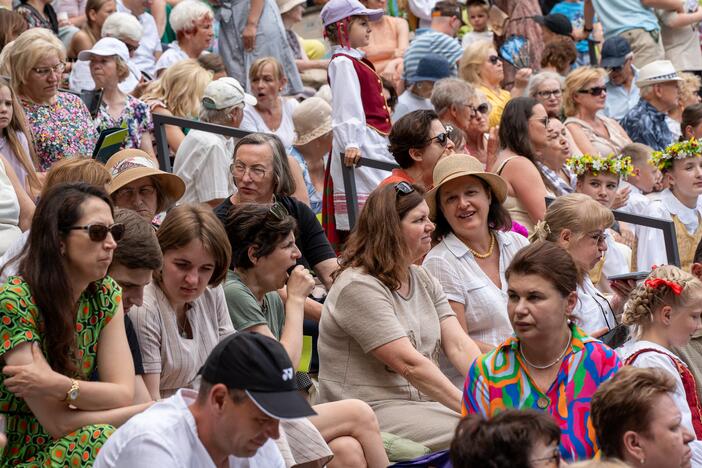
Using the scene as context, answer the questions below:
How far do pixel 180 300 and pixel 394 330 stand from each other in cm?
96

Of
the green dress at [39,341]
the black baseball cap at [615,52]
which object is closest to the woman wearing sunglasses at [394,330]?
the green dress at [39,341]

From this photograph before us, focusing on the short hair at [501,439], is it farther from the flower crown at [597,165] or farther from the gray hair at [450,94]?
the gray hair at [450,94]

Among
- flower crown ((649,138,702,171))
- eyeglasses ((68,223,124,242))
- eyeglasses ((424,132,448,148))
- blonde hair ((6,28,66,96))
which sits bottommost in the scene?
flower crown ((649,138,702,171))

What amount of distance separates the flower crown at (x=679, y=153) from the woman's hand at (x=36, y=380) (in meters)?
5.18

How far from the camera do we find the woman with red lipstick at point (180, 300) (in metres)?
4.96

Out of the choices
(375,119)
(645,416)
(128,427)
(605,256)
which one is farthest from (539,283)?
(375,119)

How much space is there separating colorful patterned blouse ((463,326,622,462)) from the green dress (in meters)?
1.37

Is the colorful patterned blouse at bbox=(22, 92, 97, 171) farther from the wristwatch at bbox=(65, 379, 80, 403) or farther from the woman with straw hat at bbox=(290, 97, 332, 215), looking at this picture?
the wristwatch at bbox=(65, 379, 80, 403)

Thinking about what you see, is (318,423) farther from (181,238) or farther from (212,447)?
(212,447)

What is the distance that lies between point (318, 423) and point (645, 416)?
4.58ft

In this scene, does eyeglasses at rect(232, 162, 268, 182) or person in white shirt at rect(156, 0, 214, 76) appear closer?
eyeglasses at rect(232, 162, 268, 182)

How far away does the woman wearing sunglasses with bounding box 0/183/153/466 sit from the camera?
4273 millimetres

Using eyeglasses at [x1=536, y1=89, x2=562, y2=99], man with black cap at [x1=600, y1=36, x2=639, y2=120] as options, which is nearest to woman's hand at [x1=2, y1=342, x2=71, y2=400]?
eyeglasses at [x1=536, y1=89, x2=562, y2=99]

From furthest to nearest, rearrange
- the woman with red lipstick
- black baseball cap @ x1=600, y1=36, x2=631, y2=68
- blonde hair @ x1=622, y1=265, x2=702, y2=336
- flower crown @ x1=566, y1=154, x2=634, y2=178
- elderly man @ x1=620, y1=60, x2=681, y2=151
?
black baseball cap @ x1=600, y1=36, x2=631, y2=68 → elderly man @ x1=620, y1=60, x2=681, y2=151 → flower crown @ x1=566, y1=154, x2=634, y2=178 → blonde hair @ x1=622, y1=265, x2=702, y2=336 → the woman with red lipstick
